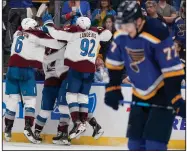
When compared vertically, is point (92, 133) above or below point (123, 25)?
below

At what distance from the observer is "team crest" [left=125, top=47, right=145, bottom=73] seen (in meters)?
4.47

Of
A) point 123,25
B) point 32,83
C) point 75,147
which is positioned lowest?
point 75,147

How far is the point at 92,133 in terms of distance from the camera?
7.13 meters

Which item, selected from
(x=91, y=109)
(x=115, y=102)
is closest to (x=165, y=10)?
(x=91, y=109)

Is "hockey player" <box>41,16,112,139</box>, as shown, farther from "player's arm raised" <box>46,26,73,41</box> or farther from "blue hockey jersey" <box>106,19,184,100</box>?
"blue hockey jersey" <box>106,19,184,100</box>

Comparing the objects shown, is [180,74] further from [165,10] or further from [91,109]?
[165,10]

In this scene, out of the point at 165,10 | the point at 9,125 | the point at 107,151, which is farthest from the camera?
the point at 165,10

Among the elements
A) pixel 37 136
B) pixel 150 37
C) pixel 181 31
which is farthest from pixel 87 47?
pixel 150 37

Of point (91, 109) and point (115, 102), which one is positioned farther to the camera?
point (91, 109)

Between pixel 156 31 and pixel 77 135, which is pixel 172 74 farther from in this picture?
Result: pixel 77 135

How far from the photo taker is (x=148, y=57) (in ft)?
14.6

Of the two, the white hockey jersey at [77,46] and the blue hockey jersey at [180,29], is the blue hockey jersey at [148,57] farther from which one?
the blue hockey jersey at [180,29]

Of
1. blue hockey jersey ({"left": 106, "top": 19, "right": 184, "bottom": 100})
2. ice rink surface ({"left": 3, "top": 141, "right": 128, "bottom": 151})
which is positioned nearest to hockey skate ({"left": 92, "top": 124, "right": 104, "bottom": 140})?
ice rink surface ({"left": 3, "top": 141, "right": 128, "bottom": 151})

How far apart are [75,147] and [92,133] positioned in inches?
12.2
